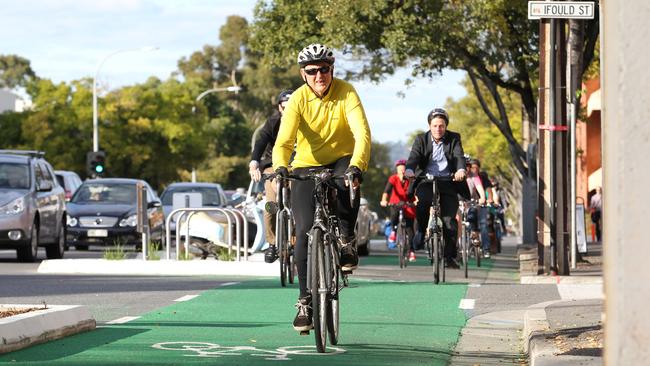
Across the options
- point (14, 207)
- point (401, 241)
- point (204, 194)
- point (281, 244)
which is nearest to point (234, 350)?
point (281, 244)

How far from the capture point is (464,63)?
3481 cm

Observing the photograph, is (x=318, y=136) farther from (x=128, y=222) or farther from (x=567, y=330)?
(x=128, y=222)

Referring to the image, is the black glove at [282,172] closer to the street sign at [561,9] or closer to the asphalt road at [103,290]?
the asphalt road at [103,290]

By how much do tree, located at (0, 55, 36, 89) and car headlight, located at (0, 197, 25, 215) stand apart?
4812 inches

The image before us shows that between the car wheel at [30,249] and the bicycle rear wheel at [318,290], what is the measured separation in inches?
604

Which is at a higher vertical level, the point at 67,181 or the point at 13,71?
the point at 13,71

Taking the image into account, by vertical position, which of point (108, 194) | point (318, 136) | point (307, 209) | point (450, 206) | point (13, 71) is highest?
point (13, 71)

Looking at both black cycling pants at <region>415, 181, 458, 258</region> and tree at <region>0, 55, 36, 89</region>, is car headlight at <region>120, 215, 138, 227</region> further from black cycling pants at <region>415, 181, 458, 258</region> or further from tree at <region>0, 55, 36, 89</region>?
tree at <region>0, 55, 36, 89</region>

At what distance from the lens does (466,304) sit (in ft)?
46.8

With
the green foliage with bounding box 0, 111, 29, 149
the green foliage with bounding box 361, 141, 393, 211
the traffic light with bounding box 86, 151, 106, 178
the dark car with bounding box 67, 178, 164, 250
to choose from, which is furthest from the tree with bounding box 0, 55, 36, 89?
the dark car with bounding box 67, 178, 164, 250

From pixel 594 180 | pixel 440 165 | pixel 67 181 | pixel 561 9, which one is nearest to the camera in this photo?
pixel 440 165

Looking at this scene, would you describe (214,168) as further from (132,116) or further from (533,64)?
(533,64)

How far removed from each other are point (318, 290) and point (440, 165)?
7.46 meters

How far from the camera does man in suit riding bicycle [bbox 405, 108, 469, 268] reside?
16766 millimetres
